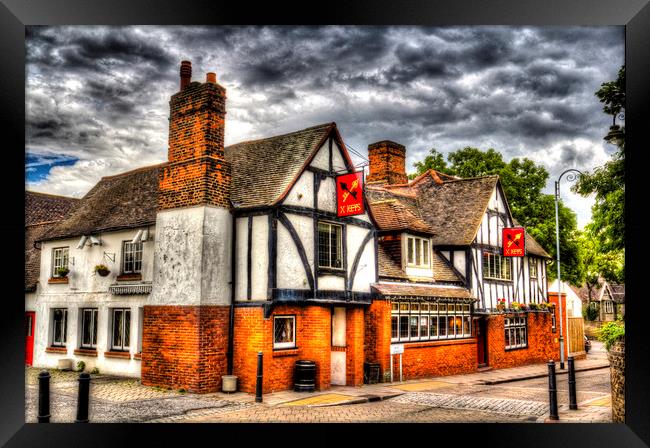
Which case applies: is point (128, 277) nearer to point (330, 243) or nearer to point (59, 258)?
point (59, 258)

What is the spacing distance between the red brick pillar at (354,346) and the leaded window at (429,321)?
1.42 metres

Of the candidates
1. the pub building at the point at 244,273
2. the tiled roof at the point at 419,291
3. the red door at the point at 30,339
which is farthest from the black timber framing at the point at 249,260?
the red door at the point at 30,339

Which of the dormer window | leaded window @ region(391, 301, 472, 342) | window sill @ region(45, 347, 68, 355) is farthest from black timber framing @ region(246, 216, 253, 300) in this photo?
window sill @ region(45, 347, 68, 355)

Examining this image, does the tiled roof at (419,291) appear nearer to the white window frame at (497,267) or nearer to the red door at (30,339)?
the white window frame at (497,267)

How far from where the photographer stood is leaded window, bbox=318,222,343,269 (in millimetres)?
14445

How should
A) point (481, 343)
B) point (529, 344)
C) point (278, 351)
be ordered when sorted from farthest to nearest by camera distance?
point (529, 344)
point (481, 343)
point (278, 351)

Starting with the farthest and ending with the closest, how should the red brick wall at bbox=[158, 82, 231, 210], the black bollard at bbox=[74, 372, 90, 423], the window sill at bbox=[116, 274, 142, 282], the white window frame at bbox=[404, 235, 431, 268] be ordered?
the white window frame at bbox=[404, 235, 431, 268] < the window sill at bbox=[116, 274, 142, 282] < the red brick wall at bbox=[158, 82, 231, 210] < the black bollard at bbox=[74, 372, 90, 423]

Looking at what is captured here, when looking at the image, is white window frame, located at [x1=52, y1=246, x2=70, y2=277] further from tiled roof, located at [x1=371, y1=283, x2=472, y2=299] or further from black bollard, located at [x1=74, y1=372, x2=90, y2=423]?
tiled roof, located at [x1=371, y1=283, x2=472, y2=299]

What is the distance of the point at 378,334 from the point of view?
15.7 m

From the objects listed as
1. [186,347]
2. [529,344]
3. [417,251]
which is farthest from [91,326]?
[529,344]

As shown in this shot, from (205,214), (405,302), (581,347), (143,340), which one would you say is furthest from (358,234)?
(581,347)

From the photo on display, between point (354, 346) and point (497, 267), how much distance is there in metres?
8.15

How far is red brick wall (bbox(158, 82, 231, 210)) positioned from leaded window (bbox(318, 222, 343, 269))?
7.81 feet

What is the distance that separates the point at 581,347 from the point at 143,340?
66.0ft
